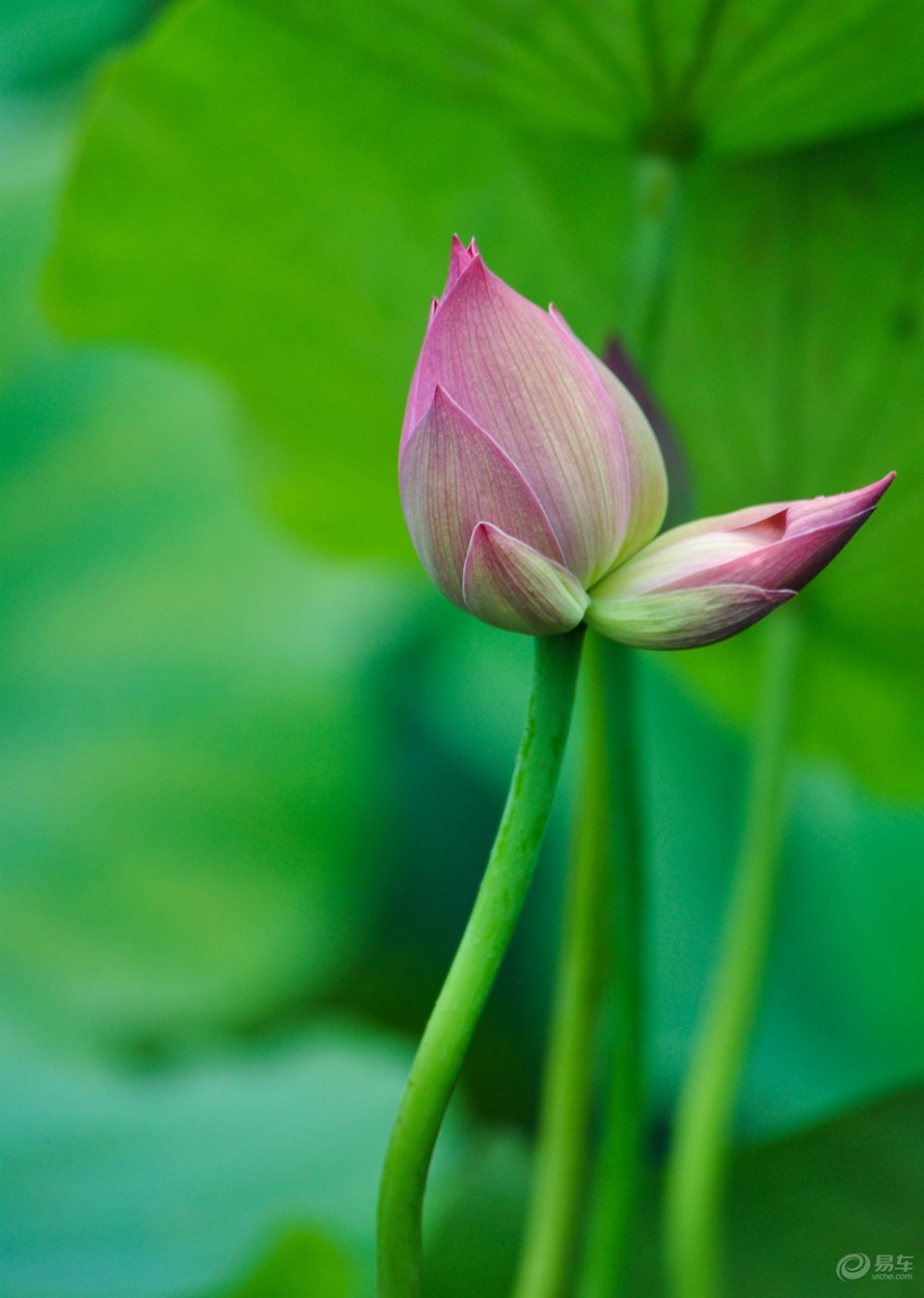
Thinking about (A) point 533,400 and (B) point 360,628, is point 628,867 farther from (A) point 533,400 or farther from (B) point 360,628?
(B) point 360,628

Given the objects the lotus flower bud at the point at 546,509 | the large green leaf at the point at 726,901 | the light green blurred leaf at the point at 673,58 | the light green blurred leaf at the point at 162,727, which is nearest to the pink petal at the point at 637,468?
the lotus flower bud at the point at 546,509

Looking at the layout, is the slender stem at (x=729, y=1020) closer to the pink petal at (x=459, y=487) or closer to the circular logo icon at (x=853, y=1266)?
the circular logo icon at (x=853, y=1266)

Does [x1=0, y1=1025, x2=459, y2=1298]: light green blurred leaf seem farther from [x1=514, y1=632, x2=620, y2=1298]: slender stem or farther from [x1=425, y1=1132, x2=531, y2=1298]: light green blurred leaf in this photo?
[x1=514, y1=632, x2=620, y2=1298]: slender stem

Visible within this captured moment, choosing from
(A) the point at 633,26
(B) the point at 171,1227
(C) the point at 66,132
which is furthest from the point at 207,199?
(C) the point at 66,132

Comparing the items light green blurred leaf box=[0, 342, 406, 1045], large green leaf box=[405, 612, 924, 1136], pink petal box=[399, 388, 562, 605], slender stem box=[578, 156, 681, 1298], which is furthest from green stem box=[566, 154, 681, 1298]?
light green blurred leaf box=[0, 342, 406, 1045]

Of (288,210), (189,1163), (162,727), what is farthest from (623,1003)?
(162,727)

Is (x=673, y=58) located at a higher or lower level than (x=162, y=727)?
higher

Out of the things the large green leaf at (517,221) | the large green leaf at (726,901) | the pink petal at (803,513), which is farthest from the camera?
the large green leaf at (726,901)
